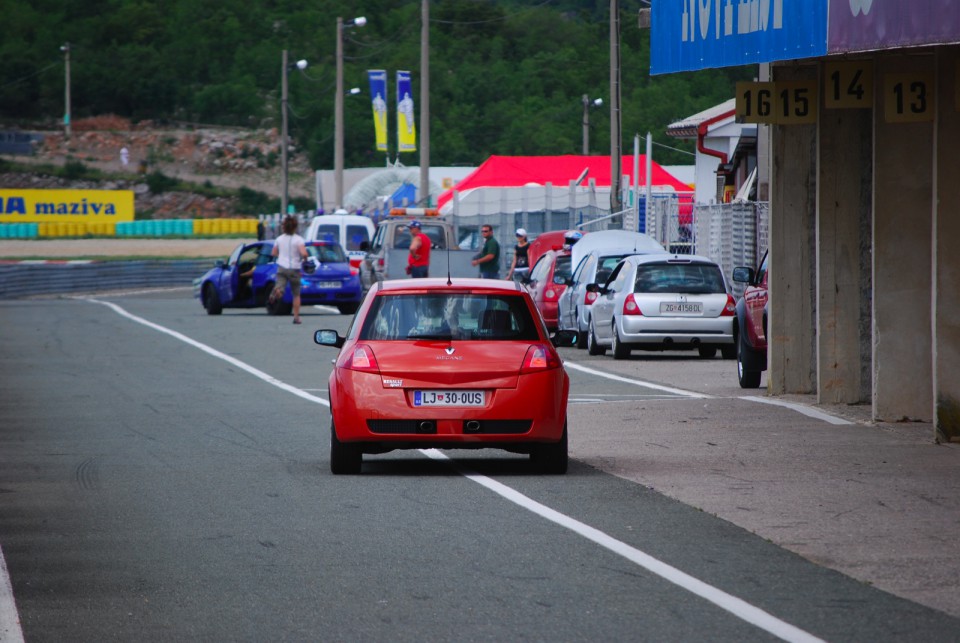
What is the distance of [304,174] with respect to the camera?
5458 inches

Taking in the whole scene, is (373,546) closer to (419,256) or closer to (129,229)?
(419,256)

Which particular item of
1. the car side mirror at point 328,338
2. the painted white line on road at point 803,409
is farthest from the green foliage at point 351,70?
the car side mirror at point 328,338

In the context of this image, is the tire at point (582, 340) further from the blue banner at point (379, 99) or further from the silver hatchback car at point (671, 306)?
the blue banner at point (379, 99)

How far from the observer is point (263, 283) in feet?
124

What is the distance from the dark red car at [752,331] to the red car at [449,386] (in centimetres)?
822

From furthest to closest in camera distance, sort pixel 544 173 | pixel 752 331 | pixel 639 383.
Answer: pixel 544 173 < pixel 639 383 < pixel 752 331

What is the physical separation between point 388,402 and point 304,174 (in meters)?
128

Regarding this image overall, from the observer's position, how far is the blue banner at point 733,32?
595 inches

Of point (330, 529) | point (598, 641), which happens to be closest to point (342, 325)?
point (330, 529)

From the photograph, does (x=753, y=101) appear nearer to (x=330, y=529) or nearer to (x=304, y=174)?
(x=330, y=529)

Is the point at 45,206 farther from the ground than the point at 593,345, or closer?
farther from the ground

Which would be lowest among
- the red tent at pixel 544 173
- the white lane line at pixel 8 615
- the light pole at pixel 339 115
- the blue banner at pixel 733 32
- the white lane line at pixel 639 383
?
the white lane line at pixel 639 383

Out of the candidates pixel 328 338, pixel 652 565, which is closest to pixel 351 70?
pixel 328 338

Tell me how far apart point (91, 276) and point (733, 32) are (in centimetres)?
3989
